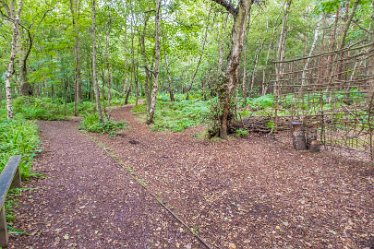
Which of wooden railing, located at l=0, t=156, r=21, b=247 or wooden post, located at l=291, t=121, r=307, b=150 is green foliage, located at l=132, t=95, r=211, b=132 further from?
wooden railing, located at l=0, t=156, r=21, b=247

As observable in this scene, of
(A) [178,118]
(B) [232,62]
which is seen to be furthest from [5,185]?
(A) [178,118]

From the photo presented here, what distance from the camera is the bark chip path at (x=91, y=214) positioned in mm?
2670

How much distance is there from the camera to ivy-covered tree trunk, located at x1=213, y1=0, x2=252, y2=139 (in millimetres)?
6613

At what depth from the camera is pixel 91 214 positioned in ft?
10.4

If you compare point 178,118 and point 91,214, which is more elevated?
point 178,118

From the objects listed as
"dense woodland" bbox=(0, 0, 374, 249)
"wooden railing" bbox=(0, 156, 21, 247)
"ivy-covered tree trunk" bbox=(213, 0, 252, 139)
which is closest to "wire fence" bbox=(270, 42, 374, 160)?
"dense woodland" bbox=(0, 0, 374, 249)

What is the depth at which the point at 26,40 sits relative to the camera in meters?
13.8

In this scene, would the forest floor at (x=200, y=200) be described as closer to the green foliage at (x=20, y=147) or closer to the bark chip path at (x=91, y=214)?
the bark chip path at (x=91, y=214)

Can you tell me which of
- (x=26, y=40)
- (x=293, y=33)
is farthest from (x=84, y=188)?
(x=293, y=33)

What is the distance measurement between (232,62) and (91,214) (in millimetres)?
5804

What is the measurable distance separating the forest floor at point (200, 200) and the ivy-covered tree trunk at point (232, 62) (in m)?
1.49

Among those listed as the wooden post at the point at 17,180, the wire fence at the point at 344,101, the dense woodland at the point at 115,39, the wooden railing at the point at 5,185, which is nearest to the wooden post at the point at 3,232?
the wooden railing at the point at 5,185

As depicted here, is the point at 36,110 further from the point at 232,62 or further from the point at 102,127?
the point at 232,62

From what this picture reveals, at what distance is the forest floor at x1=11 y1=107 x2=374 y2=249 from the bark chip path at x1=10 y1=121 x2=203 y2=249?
0.02 m
